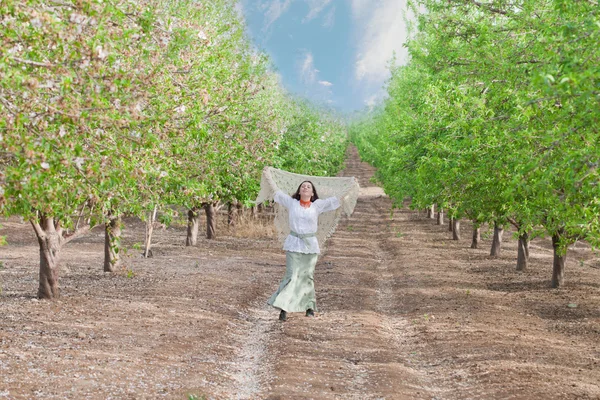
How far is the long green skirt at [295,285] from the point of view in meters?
13.4

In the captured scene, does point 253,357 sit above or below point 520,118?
below

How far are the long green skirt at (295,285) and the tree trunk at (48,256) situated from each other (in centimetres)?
411

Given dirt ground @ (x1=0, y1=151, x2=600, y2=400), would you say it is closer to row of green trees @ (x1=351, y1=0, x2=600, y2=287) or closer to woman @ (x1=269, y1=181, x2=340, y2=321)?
woman @ (x1=269, y1=181, x2=340, y2=321)

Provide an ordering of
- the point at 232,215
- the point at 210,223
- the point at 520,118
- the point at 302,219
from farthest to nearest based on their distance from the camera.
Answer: the point at 232,215, the point at 210,223, the point at 302,219, the point at 520,118

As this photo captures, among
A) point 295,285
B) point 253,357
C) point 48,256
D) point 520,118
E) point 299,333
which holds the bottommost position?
point 253,357

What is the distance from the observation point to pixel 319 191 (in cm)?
1382

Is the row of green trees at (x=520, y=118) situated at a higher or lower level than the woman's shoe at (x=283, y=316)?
higher

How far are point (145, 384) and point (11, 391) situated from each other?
1.43m

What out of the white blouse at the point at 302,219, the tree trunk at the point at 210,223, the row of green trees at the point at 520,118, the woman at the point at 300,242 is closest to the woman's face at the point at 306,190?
the woman at the point at 300,242

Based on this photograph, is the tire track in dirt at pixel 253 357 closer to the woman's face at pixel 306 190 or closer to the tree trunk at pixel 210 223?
the woman's face at pixel 306 190

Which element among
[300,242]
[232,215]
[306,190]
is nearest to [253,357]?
[300,242]

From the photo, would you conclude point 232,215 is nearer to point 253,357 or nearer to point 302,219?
point 302,219

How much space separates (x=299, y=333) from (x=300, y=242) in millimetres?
1603

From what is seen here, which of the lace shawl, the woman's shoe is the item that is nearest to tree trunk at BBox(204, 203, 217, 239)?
the lace shawl
